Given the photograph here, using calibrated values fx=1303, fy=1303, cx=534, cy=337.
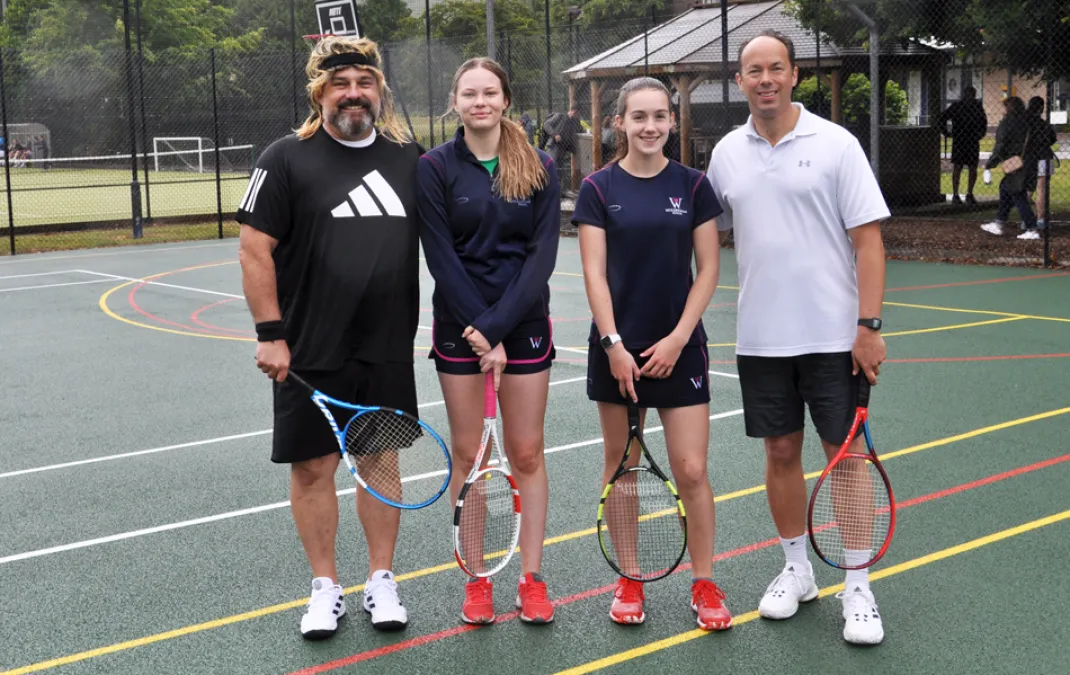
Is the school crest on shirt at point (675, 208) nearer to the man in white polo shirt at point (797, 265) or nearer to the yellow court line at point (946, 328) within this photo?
the man in white polo shirt at point (797, 265)

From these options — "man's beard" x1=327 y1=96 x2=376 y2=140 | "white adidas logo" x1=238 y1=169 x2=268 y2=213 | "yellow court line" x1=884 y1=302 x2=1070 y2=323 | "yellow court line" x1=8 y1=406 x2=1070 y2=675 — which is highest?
"man's beard" x1=327 y1=96 x2=376 y2=140

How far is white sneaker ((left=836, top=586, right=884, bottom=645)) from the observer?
170 inches

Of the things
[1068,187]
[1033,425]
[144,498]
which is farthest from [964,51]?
[144,498]

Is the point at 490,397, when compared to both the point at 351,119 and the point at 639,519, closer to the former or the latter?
the point at 639,519

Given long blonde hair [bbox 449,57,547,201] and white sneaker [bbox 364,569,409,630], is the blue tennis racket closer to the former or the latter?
white sneaker [bbox 364,569,409,630]

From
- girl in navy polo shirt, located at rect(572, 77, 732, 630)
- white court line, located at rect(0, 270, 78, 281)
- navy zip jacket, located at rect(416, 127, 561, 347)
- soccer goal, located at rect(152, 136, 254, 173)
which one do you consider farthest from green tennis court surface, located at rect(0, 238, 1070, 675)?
soccer goal, located at rect(152, 136, 254, 173)

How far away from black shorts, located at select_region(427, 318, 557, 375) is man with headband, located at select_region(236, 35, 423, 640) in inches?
6.7

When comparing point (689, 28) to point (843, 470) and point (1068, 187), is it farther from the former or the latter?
point (843, 470)

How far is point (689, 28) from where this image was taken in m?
23.6

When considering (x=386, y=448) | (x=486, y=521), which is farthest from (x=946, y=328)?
(x=386, y=448)

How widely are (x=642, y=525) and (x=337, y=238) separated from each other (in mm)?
1451

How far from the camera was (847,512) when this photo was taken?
4.44 m

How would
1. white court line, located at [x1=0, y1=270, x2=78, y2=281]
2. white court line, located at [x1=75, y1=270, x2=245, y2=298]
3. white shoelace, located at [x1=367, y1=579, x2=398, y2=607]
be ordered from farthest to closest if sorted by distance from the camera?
1. white court line, located at [x1=0, y1=270, x2=78, y2=281]
2. white court line, located at [x1=75, y1=270, x2=245, y2=298]
3. white shoelace, located at [x1=367, y1=579, x2=398, y2=607]

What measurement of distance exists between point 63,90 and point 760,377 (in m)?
44.0
